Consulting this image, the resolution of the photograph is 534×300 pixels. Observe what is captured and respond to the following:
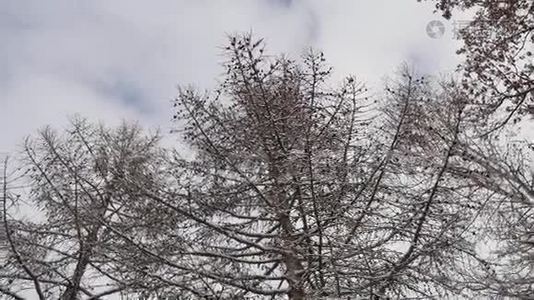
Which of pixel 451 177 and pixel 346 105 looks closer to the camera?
pixel 346 105

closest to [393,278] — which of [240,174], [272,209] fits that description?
[272,209]

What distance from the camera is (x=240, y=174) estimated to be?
261 inches

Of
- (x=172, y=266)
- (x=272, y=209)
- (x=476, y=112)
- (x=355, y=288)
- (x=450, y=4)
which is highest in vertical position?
(x=450, y=4)

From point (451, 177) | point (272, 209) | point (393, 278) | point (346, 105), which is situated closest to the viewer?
point (393, 278)

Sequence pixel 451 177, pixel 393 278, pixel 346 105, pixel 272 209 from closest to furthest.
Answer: pixel 393 278 < pixel 272 209 < pixel 346 105 < pixel 451 177

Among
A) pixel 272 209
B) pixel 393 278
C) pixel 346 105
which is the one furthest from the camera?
pixel 346 105

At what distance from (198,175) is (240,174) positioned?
1.00 metres

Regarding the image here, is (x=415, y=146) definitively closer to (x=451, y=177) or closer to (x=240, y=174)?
(x=451, y=177)

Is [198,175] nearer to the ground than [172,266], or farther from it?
farther from it

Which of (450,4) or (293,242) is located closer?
(293,242)

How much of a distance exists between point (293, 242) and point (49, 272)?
4127mm

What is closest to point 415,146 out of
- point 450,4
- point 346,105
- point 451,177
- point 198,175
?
point 451,177

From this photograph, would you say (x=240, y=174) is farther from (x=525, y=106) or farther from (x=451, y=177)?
(x=525, y=106)

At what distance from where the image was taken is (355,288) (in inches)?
223
